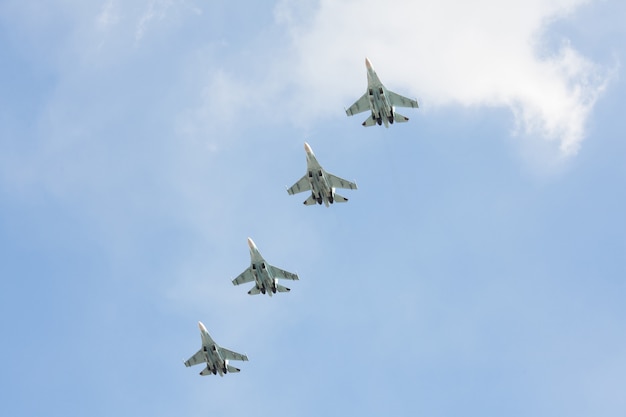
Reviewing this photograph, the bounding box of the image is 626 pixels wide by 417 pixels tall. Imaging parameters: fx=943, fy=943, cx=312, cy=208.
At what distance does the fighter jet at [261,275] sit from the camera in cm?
13638

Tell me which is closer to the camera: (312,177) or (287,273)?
(312,177)

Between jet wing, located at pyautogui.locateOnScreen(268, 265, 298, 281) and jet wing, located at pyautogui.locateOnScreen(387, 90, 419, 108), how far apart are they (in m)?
29.6

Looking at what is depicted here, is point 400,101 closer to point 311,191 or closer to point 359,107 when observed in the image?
point 359,107

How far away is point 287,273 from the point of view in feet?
462

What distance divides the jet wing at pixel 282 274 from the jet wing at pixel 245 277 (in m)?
3.20

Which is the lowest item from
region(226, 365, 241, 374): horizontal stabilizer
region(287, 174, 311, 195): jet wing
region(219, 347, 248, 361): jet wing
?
region(226, 365, 241, 374): horizontal stabilizer

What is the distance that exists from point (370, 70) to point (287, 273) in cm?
3332

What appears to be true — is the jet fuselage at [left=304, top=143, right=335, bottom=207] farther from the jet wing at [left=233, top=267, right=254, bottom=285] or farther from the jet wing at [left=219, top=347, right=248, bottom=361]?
the jet wing at [left=219, top=347, right=248, bottom=361]

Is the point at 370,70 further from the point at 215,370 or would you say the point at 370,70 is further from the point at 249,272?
the point at 215,370

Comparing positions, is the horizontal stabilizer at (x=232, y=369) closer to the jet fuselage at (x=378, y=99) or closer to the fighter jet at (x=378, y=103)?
the fighter jet at (x=378, y=103)

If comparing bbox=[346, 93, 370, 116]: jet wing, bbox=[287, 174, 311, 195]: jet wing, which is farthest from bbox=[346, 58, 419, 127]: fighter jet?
bbox=[287, 174, 311, 195]: jet wing

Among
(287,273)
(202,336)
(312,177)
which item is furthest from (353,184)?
(202,336)

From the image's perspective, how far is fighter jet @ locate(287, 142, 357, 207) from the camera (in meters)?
131

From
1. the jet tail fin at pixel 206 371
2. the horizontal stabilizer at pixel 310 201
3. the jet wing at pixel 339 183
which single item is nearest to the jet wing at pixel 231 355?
the jet tail fin at pixel 206 371
